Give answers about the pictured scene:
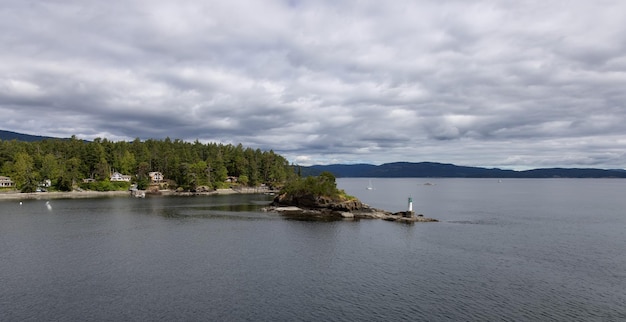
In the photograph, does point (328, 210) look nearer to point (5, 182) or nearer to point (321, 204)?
point (321, 204)

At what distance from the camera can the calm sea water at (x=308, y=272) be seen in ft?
137

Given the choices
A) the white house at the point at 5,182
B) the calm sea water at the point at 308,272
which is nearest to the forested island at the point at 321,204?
the calm sea water at the point at 308,272

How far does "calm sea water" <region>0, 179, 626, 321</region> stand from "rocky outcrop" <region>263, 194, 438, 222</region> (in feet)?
49.4

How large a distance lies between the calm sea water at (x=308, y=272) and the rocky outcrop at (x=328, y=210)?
15.0m

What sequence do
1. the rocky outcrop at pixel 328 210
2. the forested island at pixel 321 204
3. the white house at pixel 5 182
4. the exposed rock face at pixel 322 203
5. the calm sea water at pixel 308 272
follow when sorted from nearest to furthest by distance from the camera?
1. the calm sea water at pixel 308 272
2. the rocky outcrop at pixel 328 210
3. the forested island at pixel 321 204
4. the exposed rock face at pixel 322 203
5. the white house at pixel 5 182

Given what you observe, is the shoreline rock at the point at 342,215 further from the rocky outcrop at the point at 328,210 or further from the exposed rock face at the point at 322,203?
the exposed rock face at the point at 322,203

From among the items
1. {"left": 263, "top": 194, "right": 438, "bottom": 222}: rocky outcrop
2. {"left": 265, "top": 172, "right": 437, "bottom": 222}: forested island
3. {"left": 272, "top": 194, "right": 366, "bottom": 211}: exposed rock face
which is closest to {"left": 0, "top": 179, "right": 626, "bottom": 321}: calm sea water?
{"left": 263, "top": 194, "right": 438, "bottom": 222}: rocky outcrop

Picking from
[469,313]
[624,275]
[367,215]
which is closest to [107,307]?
[469,313]

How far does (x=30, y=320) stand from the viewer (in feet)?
124

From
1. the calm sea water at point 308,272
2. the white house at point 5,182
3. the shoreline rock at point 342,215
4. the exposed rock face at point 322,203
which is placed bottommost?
the calm sea water at point 308,272

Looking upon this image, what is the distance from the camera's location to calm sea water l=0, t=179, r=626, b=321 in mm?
41656

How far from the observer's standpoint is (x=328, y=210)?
130 metres

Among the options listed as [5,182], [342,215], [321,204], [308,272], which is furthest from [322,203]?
[5,182]

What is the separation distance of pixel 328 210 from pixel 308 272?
7362 cm
